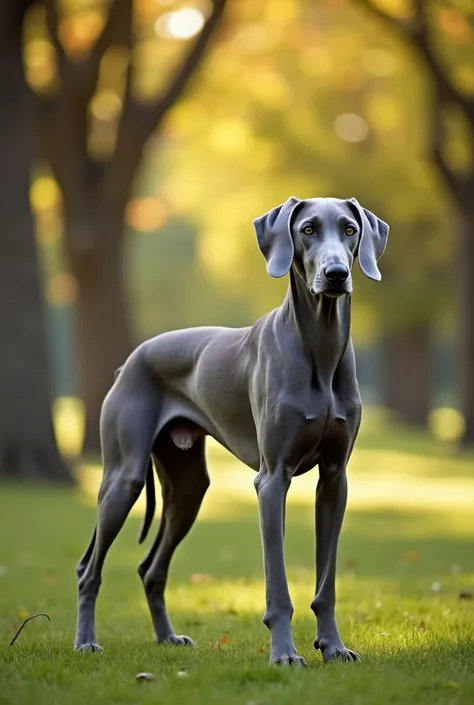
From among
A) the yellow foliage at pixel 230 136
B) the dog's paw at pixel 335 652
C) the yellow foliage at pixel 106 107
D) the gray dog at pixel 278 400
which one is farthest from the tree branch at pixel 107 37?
the dog's paw at pixel 335 652

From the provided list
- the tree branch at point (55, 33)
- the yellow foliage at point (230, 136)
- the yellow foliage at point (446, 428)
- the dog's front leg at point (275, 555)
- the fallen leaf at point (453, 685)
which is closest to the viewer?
the fallen leaf at point (453, 685)

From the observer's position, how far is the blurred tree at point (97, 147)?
21.1 metres

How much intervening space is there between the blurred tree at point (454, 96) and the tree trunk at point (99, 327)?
6.34m

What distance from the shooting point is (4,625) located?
25.4ft

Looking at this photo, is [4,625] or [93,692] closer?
[93,692]

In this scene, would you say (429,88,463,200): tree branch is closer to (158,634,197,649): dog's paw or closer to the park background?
the park background

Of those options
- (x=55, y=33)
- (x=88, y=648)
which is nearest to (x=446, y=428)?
(x=55, y=33)

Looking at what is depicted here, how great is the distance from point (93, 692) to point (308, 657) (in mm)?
1398

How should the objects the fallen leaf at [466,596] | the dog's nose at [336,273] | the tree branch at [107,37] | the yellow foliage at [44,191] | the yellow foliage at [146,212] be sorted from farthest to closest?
the yellow foliage at [146,212]
the yellow foliage at [44,191]
the tree branch at [107,37]
the fallen leaf at [466,596]
the dog's nose at [336,273]

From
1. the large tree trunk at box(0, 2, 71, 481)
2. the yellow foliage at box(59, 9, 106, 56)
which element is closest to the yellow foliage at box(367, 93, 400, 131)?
the yellow foliage at box(59, 9, 106, 56)

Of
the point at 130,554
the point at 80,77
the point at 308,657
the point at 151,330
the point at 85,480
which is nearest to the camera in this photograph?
the point at 308,657

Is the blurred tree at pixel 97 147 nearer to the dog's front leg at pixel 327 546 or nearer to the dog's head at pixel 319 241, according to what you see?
the dog's head at pixel 319 241

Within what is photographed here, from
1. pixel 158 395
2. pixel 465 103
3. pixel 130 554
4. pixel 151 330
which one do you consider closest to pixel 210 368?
pixel 158 395

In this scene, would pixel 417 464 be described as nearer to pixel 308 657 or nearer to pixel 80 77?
pixel 80 77
